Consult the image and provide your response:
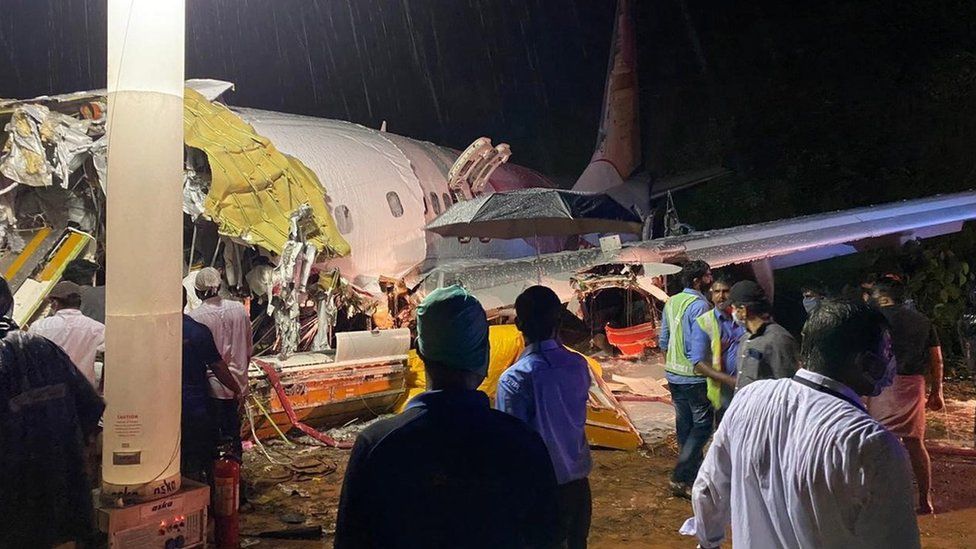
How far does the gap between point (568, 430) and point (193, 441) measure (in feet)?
9.95

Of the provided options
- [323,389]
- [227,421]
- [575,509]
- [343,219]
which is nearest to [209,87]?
[343,219]

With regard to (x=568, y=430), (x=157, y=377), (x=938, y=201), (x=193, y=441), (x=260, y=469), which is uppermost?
(x=938, y=201)

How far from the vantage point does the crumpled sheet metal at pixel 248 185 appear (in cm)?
913

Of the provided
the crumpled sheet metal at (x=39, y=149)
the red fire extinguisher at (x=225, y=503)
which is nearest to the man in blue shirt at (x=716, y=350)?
the red fire extinguisher at (x=225, y=503)

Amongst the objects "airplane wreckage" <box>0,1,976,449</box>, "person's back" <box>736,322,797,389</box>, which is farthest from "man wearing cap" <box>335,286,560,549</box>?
"airplane wreckage" <box>0,1,976,449</box>

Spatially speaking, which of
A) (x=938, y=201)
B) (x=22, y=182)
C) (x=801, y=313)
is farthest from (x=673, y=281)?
(x=801, y=313)

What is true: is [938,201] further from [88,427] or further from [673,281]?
[88,427]

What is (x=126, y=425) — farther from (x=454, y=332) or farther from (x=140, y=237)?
(x=454, y=332)

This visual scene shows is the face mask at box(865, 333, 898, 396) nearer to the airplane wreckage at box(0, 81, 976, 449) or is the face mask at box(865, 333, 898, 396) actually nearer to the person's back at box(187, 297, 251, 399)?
the person's back at box(187, 297, 251, 399)

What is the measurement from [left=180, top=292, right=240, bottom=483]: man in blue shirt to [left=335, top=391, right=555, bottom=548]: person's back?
3752 mm

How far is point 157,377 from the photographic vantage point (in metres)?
3.56

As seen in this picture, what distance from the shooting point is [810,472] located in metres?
2.01

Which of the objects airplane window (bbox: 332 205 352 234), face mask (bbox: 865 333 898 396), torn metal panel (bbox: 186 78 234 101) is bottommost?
face mask (bbox: 865 333 898 396)

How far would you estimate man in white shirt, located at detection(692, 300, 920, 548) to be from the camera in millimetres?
1888
